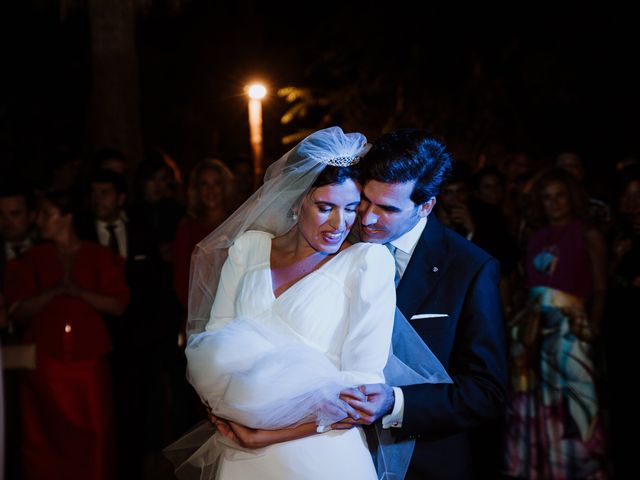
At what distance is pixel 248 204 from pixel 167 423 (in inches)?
163

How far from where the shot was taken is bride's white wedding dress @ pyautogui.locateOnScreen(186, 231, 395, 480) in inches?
103

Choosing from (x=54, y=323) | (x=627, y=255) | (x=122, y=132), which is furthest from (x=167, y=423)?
(x=627, y=255)

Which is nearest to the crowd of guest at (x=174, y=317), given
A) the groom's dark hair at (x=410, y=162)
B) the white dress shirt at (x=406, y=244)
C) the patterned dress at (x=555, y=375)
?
the patterned dress at (x=555, y=375)

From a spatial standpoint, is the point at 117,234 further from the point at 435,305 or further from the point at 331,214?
the point at 435,305

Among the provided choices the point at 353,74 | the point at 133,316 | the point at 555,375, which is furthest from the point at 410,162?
the point at 353,74

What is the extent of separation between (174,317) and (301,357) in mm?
3598

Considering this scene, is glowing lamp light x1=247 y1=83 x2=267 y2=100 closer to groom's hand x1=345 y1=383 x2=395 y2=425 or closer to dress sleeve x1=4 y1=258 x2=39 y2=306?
dress sleeve x1=4 y1=258 x2=39 y2=306

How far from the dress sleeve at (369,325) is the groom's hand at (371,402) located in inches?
1.3

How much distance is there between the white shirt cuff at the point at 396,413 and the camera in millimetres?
2758

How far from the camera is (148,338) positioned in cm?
591

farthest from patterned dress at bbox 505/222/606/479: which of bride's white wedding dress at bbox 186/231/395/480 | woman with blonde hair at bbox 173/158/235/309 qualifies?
bride's white wedding dress at bbox 186/231/395/480

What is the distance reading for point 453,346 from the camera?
117 inches

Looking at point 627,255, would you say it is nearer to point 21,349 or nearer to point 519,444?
point 519,444

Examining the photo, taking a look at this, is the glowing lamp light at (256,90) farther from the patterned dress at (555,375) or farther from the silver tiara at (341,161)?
the silver tiara at (341,161)
